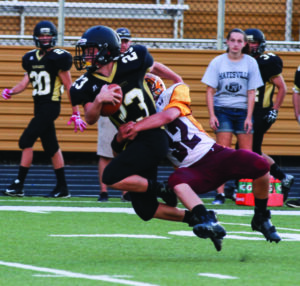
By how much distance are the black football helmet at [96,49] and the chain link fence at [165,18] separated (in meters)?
7.82

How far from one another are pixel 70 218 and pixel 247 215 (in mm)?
1709

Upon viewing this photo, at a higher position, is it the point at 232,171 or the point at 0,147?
the point at 232,171

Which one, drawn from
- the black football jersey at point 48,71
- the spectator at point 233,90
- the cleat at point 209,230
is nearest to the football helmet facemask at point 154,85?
the cleat at point 209,230

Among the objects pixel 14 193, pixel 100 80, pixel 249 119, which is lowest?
pixel 14 193

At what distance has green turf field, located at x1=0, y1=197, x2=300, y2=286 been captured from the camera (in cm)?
492

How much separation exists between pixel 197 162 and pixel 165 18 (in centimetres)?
900

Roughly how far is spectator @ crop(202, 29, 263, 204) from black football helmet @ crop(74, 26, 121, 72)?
143 inches

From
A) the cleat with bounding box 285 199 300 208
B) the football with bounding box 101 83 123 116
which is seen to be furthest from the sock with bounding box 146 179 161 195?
the cleat with bounding box 285 199 300 208

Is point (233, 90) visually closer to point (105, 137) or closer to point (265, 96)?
point (265, 96)

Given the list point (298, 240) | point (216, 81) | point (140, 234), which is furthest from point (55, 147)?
point (298, 240)

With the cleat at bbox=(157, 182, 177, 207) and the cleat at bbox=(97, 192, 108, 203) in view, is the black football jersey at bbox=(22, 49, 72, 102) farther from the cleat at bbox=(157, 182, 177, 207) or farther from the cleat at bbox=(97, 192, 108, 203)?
the cleat at bbox=(157, 182, 177, 207)

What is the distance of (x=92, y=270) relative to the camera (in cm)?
520

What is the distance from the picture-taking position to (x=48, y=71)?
10.5m

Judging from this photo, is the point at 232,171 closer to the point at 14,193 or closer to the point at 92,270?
the point at 92,270
